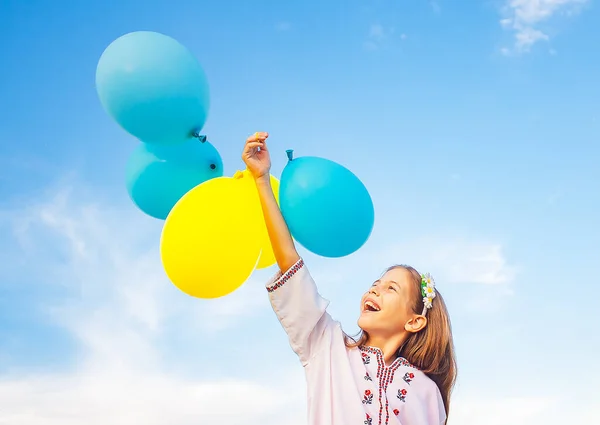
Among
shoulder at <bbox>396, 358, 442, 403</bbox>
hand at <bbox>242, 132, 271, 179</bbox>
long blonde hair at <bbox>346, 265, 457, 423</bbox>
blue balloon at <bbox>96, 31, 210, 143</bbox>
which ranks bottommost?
shoulder at <bbox>396, 358, 442, 403</bbox>

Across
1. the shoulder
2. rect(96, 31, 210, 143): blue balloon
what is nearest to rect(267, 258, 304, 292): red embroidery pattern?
the shoulder

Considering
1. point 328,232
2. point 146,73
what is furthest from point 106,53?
point 328,232

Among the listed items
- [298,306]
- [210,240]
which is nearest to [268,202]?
[210,240]

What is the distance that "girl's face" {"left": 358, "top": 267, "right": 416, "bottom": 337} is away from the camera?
3.44 meters

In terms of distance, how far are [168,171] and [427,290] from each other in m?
1.40

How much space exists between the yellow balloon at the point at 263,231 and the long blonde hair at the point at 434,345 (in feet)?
1.77

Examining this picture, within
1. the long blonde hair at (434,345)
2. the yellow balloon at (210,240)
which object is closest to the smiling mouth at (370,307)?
the long blonde hair at (434,345)

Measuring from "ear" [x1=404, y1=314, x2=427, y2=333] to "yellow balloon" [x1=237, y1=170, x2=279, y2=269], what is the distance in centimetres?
72

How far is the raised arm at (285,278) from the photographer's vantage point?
3.26 metres

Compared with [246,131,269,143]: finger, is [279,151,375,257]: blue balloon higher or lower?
lower

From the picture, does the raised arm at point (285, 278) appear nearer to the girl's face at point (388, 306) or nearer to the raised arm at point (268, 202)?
the raised arm at point (268, 202)

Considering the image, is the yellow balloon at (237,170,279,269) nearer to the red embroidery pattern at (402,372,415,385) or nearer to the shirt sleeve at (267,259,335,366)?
the shirt sleeve at (267,259,335,366)

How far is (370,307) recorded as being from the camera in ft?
Answer: 11.5

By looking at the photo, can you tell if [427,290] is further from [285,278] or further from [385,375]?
[285,278]
